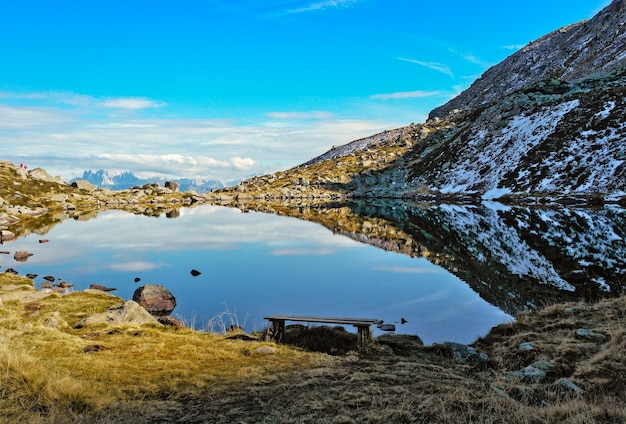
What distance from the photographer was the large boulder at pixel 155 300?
2664 centimetres

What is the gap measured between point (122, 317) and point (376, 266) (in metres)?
24.3

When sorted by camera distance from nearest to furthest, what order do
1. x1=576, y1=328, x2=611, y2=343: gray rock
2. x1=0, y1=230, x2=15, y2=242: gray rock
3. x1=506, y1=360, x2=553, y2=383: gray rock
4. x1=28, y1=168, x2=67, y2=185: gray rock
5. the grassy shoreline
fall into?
the grassy shoreline → x1=506, y1=360, x2=553, y2=383: gray rock → x1=576, y1=328, x2=611, y2=343: gray rock → x1=0, y1=230, x2=15, y2=242: gray rock → x1=28, y1=168, x2=67, y2=185: gray rock

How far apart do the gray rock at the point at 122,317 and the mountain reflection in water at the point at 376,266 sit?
431 cm

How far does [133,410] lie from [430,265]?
1251 inches

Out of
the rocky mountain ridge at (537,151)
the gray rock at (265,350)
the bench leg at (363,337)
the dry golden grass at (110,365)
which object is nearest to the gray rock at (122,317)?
the dry golden grass at (110,365)

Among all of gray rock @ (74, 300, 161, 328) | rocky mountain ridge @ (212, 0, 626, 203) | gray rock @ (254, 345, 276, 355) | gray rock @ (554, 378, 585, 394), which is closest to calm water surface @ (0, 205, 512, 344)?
gray rock @ (74, 300, 161, 328)

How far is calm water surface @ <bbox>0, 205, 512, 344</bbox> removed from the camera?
25.1m

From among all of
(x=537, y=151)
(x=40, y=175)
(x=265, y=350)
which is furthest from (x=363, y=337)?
(x=40, y=175)

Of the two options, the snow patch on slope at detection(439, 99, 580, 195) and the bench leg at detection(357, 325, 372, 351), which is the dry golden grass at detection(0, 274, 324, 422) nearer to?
the bench leg at detection(357, 325, 372, 351)

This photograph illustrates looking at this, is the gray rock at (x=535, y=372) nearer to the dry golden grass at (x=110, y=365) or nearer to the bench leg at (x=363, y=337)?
the bench leg at (x=363, y=337)

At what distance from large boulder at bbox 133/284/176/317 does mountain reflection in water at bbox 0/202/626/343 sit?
2.32 ft

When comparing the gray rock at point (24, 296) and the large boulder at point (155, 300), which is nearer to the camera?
the gray rock at point (24, 296)

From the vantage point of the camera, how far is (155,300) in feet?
89.1

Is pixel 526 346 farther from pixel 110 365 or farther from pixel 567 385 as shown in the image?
pixel 110 365
